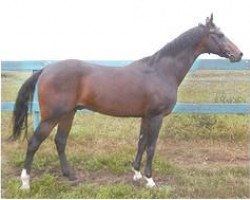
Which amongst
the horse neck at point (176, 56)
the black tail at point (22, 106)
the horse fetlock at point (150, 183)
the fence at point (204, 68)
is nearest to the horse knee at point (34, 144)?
the black tail at point (22, 106)

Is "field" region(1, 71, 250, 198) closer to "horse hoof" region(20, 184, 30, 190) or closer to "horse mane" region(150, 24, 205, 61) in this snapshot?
"horse hoof" region(20, 184, 30, 190)

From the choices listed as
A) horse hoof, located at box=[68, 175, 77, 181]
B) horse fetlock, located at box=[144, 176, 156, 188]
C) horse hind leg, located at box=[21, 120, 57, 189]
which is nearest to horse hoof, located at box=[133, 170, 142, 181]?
horse fetlock, located at box=[144, 176, 156, 188]

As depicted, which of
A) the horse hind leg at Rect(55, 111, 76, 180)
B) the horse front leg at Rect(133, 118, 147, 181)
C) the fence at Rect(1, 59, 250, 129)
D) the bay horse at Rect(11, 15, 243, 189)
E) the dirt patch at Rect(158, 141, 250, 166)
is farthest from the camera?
the fence at Rect(1, 59, 250, 129)

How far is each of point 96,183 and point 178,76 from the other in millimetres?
1871

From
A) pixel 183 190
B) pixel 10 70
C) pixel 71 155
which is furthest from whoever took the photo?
pixel 10 70

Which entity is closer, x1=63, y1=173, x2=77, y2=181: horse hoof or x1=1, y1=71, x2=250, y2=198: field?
x1=1, y1=71, x2=250, y2=198: field

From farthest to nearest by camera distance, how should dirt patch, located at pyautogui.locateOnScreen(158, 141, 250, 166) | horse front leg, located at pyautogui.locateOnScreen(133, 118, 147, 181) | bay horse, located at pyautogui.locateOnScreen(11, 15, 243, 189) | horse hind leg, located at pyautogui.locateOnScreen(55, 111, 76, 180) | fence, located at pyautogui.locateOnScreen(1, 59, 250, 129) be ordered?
fence, located at pyautogui.locateOnScreen(1, 59, 250, 129) < dirt patch, located at pyautogui.locateOnScreen(158, 141, 250, 166) < horse hind leg, located at pyautogui.locateOnScreen(55, 111, 76, 180) < horse front leg, located at pyautogui.locateOnScreen(133, 118, 147, 181) < bay horse, located at pyautogui.locateOnScreen(11, 15, 243, 189)

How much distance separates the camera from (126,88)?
5.16 m

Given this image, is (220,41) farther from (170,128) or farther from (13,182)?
(13,182)

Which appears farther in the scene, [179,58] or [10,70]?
[10,70]

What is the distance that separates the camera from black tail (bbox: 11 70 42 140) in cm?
531

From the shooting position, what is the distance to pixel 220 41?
5352 millimetres

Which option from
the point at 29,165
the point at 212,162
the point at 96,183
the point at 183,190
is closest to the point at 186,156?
the point at 212,162

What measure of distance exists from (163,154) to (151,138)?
1434 millimetres
